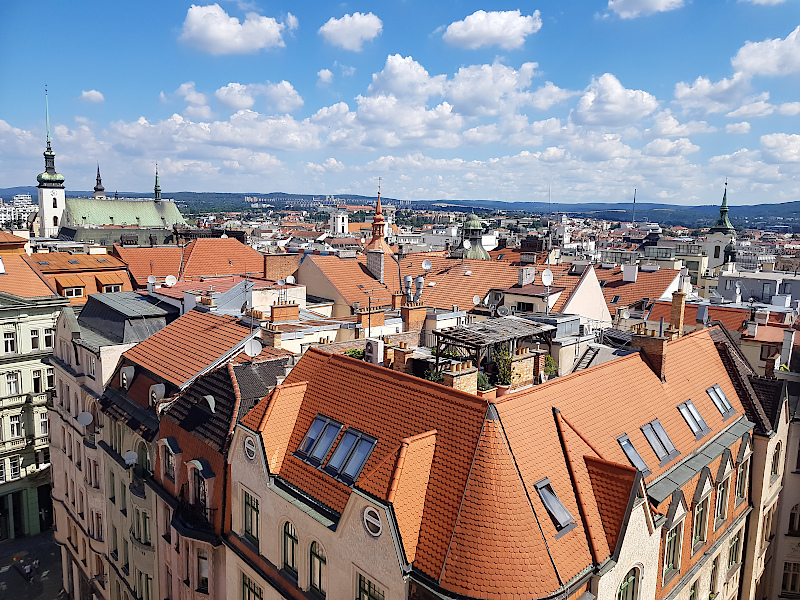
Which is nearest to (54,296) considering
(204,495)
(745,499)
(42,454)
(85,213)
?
(42,454)

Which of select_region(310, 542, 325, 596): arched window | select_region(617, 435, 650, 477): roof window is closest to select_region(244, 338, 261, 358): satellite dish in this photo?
select_region(310, 542, 325, 596): arched window

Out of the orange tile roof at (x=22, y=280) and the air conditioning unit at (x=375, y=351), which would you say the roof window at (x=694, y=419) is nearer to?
the air conditioning unit at (x=375, y=351)

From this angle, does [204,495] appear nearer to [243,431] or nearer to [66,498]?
[243,431]

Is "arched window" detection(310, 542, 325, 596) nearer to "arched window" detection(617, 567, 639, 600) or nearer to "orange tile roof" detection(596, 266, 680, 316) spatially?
"arched window" detection(617, 567, 639, 600)

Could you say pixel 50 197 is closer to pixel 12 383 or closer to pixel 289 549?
pixel 12 383

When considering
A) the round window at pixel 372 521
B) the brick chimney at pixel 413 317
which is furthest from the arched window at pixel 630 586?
the brick chimney at pixel 413 317

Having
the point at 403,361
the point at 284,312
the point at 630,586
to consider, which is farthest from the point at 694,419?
the point at 284,312
